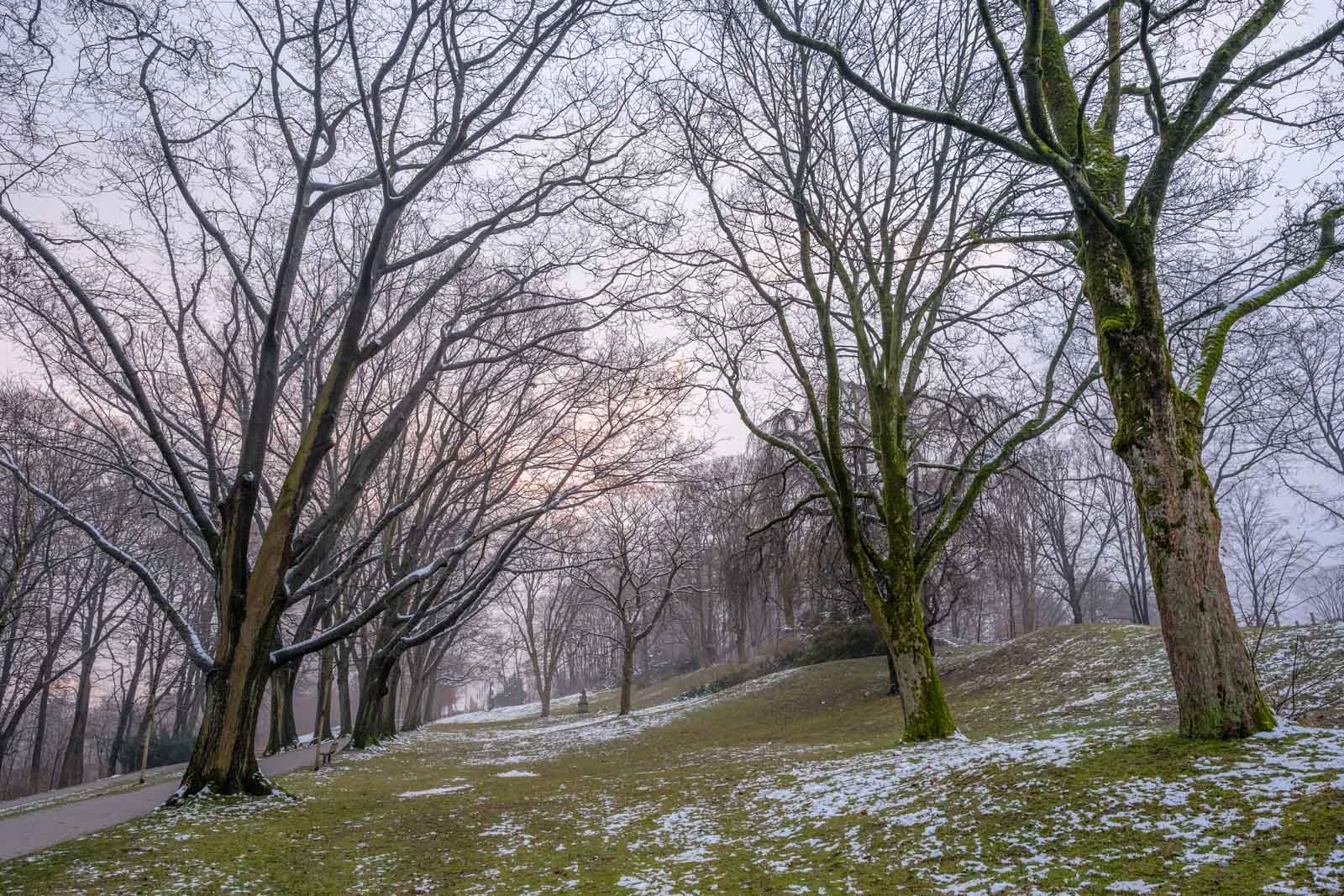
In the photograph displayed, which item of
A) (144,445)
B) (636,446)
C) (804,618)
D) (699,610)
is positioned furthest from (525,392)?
(699,610)

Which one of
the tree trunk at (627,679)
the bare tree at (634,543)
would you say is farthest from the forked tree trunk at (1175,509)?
the tree trunk at (627,679)

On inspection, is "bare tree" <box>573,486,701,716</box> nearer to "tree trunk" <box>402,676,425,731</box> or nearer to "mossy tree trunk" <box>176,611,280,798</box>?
"tree trunk" <box>402,676,425,731</box>

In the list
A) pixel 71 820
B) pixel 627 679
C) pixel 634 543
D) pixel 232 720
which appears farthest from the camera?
pixel 634 543

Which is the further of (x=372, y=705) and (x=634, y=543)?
(x=634, y=543)

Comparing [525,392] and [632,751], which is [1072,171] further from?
[632,751]

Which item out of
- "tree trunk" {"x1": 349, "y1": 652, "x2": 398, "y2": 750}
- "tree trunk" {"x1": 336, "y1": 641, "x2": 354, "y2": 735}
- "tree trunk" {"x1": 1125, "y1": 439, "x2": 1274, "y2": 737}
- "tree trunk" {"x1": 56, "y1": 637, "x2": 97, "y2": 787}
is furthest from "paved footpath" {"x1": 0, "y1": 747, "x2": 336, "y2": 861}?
"tree trunk" {"x1": 56, "y1": 637, "x2": 97, "y2": 787}

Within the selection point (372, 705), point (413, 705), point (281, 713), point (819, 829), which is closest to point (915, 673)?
point (819, 829)

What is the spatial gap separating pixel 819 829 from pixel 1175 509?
3.43 m

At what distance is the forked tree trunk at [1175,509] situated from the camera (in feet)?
15.0

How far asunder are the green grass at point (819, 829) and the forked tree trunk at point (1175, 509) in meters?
0.33

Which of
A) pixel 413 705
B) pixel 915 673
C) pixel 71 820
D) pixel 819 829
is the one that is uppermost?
pixel 915 673

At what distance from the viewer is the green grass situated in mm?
3400

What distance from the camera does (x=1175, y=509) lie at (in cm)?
486

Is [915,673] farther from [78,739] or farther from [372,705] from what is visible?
[78,739]
